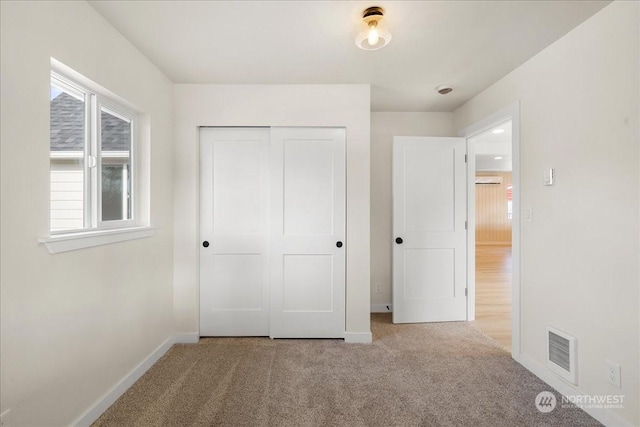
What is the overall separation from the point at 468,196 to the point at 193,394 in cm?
325

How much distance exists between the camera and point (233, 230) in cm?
294

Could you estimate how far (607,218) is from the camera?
1.76 metres

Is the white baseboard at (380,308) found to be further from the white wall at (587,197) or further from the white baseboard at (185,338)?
the white baseboard at (185,338)

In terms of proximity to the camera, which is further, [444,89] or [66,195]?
[444,89]

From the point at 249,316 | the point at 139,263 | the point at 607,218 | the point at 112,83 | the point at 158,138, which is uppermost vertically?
the point at 112,83

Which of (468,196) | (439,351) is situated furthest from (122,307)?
(468,196)

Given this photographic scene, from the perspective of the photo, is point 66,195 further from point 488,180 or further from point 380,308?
point 488,180

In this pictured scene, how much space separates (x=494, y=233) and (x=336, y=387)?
→ 9361 millimetres

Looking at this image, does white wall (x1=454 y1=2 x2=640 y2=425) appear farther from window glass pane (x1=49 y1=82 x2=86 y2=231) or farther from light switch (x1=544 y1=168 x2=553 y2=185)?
window glass pane (x1=49 y1=82 x2=86 y2=231)

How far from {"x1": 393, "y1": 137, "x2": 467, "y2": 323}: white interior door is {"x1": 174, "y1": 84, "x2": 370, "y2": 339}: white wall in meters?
0.67

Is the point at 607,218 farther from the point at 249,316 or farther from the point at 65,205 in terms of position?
the point at 65,205

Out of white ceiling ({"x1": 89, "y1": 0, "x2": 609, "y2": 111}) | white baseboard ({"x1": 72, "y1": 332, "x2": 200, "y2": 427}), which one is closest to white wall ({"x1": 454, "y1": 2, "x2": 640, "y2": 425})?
white ceiling ({"x1": 89, "y1": 0, "x2": 609, "y2": 111})

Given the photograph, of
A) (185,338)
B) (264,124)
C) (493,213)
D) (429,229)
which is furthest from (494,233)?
(185,338)

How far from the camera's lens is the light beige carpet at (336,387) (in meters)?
1.81
